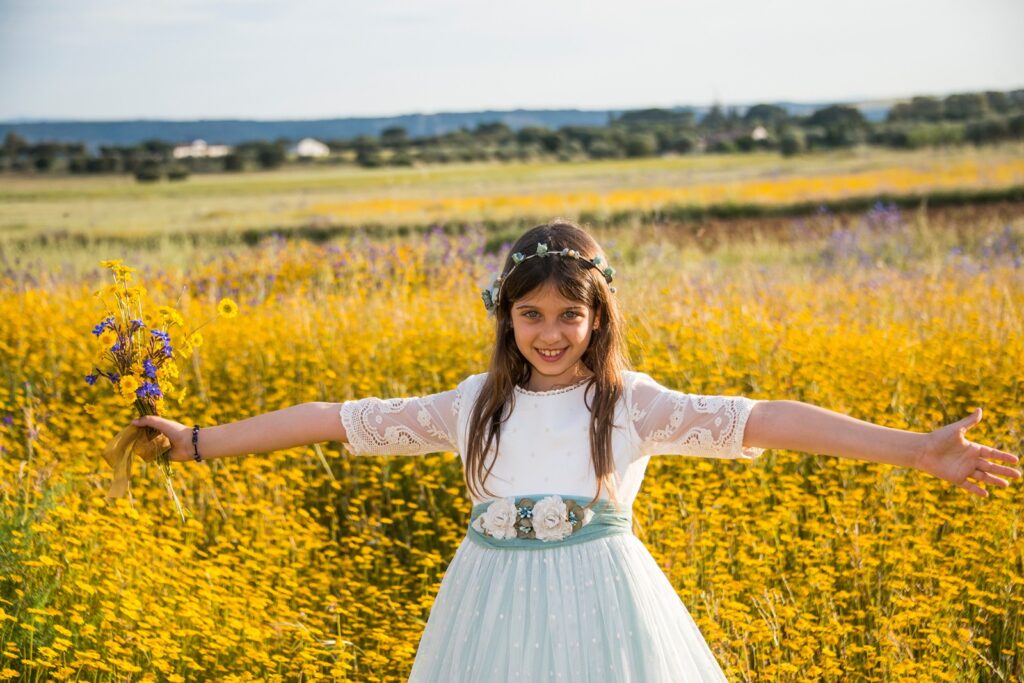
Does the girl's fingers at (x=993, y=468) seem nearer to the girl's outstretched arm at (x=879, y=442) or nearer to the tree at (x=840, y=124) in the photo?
the girl's outstretched arm at (x=879, y=442)

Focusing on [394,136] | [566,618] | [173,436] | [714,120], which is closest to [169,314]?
[173,436]

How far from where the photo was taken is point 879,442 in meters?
2.22

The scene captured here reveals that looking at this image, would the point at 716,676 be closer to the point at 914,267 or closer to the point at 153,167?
the point at 914,267

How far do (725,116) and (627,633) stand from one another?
64471mm

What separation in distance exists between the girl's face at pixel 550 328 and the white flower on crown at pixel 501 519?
32 centimetres

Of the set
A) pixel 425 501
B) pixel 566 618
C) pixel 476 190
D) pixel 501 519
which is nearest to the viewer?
pixel 566 618

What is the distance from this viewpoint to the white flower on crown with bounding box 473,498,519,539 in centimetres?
245

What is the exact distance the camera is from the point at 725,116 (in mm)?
64125

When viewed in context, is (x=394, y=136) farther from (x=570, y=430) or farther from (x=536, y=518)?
(x=536, y=518)

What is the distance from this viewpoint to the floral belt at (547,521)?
242 centimetres

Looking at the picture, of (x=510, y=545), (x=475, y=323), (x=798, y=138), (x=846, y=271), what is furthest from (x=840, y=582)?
(x=798, y=138)

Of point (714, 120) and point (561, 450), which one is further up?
point (714, 120)

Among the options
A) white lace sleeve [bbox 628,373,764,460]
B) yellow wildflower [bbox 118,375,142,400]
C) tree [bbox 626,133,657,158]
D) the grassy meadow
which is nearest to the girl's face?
white lace sleeve [bbox 628,373,764,460]

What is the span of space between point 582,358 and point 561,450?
0.25 metres
